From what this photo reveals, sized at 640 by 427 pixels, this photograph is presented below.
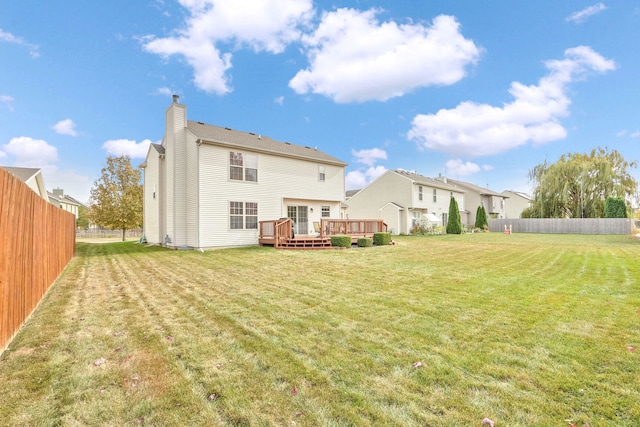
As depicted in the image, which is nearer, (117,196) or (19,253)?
(19,253)

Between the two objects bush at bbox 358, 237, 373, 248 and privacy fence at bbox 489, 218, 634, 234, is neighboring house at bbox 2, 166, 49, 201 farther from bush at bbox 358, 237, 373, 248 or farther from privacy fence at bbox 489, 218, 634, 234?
privacy fence at bbox 489, 218, 634, 234

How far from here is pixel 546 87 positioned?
58.6 ft

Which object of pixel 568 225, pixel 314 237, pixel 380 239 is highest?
pixel 568 225

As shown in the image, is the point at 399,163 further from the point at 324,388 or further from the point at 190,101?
the point at 324,388

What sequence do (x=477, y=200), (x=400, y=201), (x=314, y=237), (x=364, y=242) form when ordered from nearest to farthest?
(x=364, y=242), (x=314, y=237), (x=400, y=201), (x=477, y=200)

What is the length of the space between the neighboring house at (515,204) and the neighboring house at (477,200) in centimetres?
737

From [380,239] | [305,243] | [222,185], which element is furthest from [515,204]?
[222,185]

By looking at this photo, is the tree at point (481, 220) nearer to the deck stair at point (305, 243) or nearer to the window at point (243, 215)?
the deck stair at point (305, 243)

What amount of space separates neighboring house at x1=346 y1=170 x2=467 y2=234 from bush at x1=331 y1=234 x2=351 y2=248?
1450cm

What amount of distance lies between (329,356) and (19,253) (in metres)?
4.26

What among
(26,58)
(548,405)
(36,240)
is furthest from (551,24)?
(26,58)

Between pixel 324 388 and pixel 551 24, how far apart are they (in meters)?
18.6

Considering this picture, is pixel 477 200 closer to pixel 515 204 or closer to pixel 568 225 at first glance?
pixel 568 225

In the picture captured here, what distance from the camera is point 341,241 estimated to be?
563 inches
